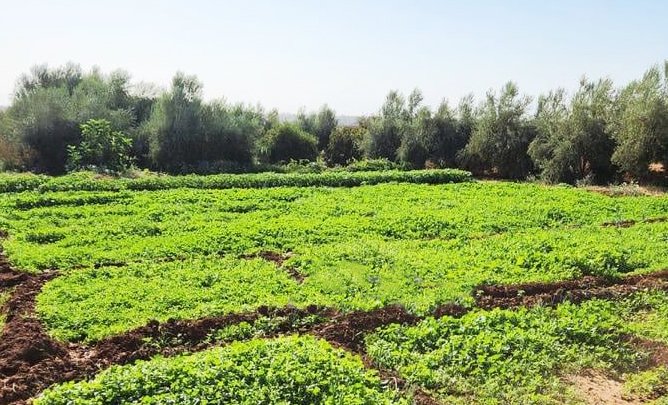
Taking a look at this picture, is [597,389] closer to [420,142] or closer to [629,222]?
[629,222]

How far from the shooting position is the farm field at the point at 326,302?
27.0 feet

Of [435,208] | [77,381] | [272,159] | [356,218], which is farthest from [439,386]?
[272,159]

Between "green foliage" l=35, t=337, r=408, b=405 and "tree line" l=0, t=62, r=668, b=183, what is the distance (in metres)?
24.3

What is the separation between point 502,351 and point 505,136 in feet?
96.3

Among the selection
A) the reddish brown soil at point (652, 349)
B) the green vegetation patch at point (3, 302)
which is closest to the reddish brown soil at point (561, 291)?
the reddish brown soil at point (652, 349)

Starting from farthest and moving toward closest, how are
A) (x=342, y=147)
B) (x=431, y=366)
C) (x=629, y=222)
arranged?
(x=342, y=147)
(x=629, y=222)
(x=431, y=366)

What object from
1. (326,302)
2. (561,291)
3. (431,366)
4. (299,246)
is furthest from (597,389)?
(299,246)

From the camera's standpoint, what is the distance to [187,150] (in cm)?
3559

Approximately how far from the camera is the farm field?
27.0 ft

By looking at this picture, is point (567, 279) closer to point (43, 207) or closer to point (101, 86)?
point (43, 207)

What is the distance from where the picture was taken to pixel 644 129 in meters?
28.4

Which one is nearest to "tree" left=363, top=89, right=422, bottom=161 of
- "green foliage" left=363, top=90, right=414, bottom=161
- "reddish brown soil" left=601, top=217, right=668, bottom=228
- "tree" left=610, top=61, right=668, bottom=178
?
"green foliage" left=363, top=90, right=414, bottom=161

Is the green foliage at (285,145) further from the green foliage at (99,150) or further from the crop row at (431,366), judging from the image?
the crop row at (431,366)

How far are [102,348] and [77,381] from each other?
1016mm
